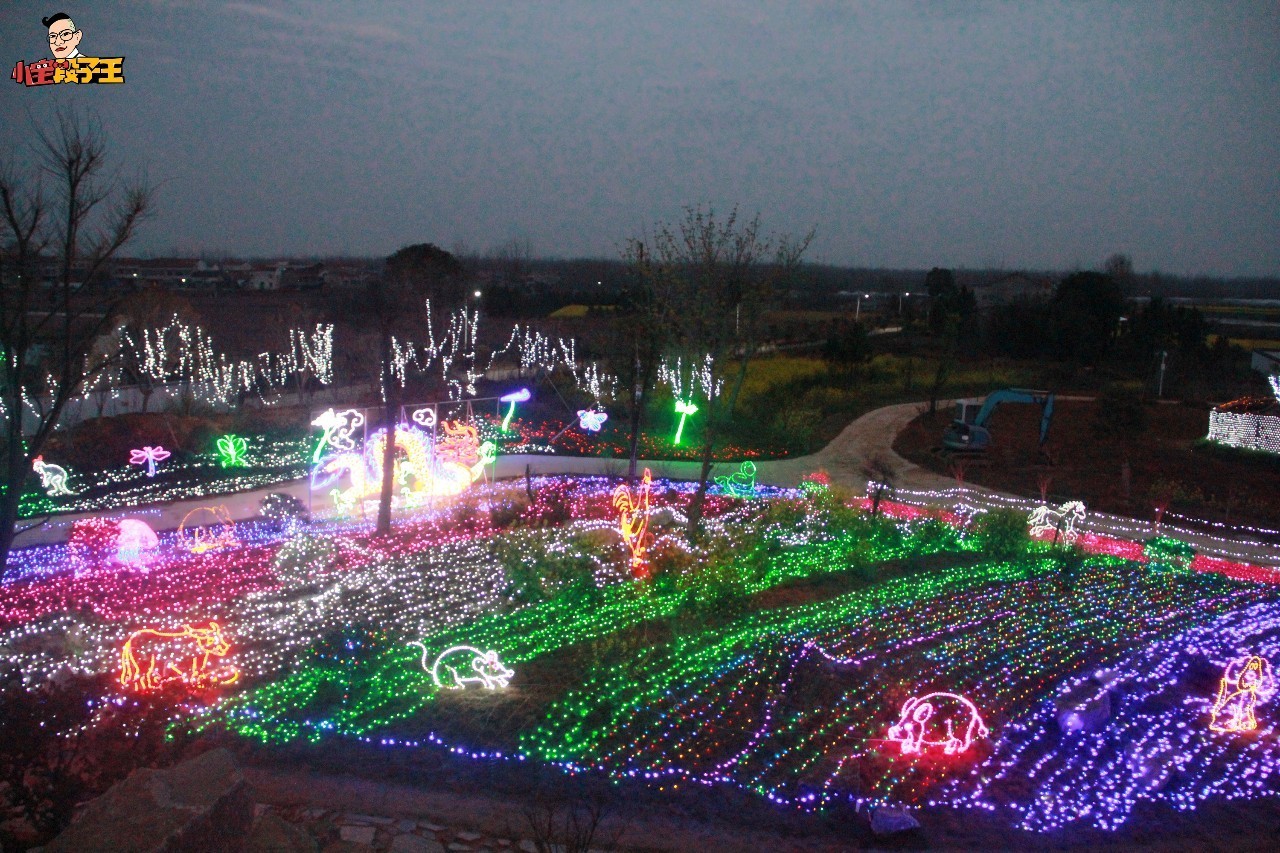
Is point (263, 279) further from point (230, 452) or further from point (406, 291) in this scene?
point (230, 452)

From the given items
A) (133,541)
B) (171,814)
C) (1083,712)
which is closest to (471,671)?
(171,814)

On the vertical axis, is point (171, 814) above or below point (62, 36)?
below

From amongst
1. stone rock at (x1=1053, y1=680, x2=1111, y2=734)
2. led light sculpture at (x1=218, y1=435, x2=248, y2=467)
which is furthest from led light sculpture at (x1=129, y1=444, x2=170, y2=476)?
stone rock at (x1=1053, y1=680, x2=1111, y2=734)

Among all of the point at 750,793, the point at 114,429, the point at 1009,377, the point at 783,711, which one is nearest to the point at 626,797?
the point at 750,793

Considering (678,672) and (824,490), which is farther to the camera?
(824,490)

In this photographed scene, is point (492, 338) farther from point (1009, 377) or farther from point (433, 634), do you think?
point (433, 634)

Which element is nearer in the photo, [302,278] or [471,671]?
[471,671]

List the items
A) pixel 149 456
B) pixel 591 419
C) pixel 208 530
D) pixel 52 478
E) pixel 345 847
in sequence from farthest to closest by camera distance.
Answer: pixel 591 419, pixel 149 456, pixel 52 478, pixel 208 530, pixel 345 847
